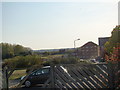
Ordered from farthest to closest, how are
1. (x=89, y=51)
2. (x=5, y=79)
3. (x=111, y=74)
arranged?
1. (x=89, y=51)
2. (x=5, y=79)
3. (x=111, y=74)

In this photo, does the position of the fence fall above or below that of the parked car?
above

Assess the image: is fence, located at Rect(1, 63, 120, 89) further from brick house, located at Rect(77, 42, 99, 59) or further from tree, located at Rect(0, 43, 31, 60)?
brick house, located at Rect(77, 42, 99, 59)

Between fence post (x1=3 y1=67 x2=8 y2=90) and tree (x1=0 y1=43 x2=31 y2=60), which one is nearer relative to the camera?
fence post (x1=3 y1=67 x2=8 y2=90)

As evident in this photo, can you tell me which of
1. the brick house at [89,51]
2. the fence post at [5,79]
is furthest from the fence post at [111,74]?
the brick house at [89,51]

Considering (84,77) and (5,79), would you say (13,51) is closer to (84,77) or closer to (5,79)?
(5,79)

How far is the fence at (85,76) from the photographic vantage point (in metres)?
5.87

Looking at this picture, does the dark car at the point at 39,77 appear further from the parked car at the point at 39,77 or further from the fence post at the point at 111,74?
the fence post at the point at 111,74

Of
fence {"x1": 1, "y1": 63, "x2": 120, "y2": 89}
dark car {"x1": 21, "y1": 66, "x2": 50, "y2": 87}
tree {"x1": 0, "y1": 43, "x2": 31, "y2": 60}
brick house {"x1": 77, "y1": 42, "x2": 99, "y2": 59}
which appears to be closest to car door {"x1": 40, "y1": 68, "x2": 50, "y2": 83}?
dark car {"x1": 21, "y1": 66, "x2": 50, "y2": 87}

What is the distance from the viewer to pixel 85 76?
19.8 ft

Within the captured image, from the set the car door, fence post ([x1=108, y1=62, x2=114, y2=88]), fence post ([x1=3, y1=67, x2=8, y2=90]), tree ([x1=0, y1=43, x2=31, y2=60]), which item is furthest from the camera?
tree ([x1=0, y1=43, x2=31, y2=60])

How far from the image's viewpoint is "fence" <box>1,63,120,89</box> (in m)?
5.87

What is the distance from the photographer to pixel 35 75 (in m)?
11.1

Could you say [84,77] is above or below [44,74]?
above

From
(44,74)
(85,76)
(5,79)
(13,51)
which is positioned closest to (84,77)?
(85,76)
